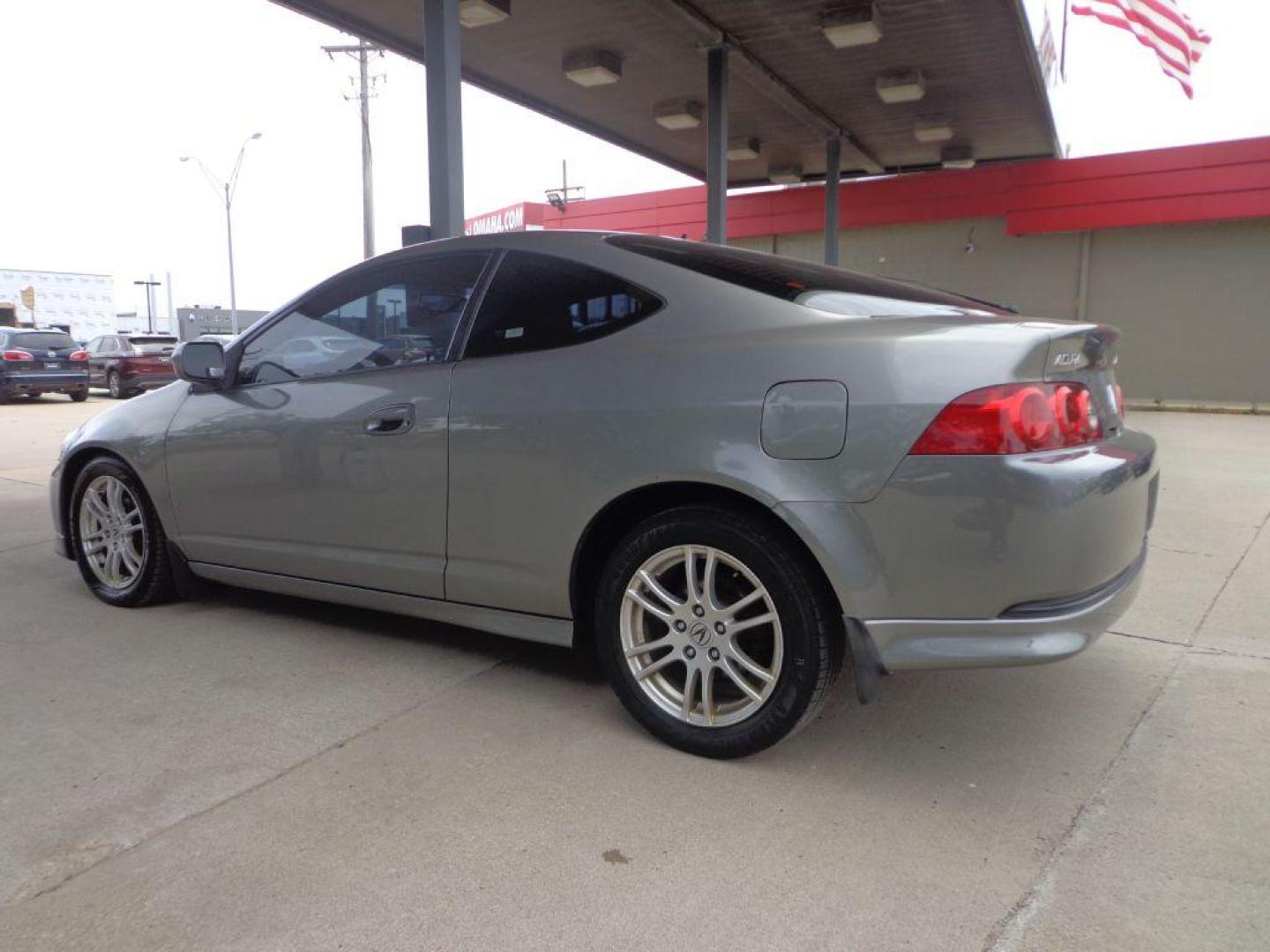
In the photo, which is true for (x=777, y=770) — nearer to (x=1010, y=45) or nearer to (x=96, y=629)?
(x=96, y=629)

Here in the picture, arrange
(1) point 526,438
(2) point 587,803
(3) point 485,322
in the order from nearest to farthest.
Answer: (2) point 587,803, (1) point 526,438, (3) point 485,322

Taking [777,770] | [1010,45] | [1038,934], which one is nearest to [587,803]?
[777,770]

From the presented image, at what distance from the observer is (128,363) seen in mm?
19906

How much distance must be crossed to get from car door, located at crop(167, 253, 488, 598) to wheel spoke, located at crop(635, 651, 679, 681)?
85 centimetres

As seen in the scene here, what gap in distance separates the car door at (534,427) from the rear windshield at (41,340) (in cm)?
1853

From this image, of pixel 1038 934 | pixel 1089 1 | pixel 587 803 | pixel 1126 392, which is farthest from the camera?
pixel 1126 392

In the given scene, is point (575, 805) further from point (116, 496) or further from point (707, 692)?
point (116, 496)

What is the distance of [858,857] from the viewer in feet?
7.47

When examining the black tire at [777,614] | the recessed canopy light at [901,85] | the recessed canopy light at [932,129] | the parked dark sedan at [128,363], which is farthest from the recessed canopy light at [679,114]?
the parked dark sedan at [128,363]

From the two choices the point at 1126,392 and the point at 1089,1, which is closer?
the point at 1089,1

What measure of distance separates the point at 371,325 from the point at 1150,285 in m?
17.6

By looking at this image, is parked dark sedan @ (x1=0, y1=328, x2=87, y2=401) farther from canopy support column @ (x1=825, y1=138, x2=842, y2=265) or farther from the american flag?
the american flag

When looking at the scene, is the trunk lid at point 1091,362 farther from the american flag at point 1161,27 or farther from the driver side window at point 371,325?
the american flag at point 1161,27

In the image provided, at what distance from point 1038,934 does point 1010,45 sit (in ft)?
35.8
